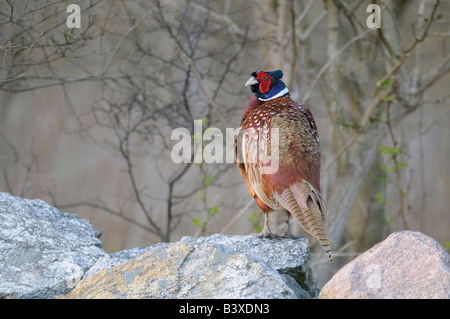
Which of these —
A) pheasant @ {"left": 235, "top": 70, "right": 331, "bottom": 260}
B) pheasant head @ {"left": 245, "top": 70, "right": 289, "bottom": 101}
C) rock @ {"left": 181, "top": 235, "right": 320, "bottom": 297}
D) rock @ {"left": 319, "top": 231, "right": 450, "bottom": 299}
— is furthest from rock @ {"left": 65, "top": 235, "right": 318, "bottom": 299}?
pheasant head @ {"left": 245, "top": 70, "right": 289, "bottom": 101}

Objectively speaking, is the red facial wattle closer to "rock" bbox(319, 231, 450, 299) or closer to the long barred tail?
the long barred tail

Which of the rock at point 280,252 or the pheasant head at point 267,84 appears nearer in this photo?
the rock at point 280,252

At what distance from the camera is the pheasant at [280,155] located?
11.0 feet

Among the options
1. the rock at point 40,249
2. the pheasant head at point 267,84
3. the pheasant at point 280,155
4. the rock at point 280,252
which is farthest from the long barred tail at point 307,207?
the rock at point 40,249

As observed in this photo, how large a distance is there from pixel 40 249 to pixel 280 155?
1429 millimetres

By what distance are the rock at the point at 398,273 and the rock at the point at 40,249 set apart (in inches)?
54.0

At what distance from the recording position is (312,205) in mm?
3314

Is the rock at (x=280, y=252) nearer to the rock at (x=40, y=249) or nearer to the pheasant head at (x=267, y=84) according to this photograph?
the rock at (x=40, y=249)

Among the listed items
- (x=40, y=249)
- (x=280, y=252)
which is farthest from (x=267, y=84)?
(x=40, y=249)

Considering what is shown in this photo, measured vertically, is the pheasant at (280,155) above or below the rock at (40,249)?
above

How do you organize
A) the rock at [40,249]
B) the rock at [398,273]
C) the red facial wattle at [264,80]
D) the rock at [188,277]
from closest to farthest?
the rock at [398,273], the rock at [188,277], the rock at [40,249], the red facial wattle at [264,80]

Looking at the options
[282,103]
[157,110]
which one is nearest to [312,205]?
[282,103]
